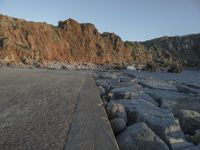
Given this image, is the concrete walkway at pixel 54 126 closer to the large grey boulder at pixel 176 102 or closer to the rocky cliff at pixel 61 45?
the large grey boulder at pixel 176 102

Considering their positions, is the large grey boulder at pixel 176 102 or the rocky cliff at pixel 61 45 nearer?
the large grey boulder at pixel 176 102

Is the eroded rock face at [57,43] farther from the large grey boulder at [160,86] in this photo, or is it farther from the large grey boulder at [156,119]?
the large grey boulder at [156,119]

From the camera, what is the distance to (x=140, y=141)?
9.61 feet

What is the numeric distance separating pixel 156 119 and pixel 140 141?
1008mm

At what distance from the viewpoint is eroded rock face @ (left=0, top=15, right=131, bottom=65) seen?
68.1 m

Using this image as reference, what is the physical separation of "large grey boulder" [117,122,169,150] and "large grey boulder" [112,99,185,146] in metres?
0.35

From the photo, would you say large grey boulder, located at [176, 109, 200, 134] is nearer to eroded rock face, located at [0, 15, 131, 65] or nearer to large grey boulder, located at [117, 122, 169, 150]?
large grey boulder, located at [117, 122, 169, 150]

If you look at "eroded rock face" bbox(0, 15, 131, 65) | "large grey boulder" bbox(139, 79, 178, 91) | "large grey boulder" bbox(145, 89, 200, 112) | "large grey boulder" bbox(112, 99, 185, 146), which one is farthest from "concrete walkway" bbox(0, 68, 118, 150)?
"eroded rock face" bbox(0, 15, 131, 65)

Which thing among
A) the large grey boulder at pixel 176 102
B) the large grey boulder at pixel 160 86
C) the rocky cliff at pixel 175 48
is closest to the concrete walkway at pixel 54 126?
the large grey boulder at pixel 176 102

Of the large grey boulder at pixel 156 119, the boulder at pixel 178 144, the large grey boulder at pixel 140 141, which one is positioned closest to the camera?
the large grey boulder at pixel 140 141

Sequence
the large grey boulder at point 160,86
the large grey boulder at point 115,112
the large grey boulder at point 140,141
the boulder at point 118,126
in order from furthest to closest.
A: the large grey boulder at point 160,86 → the large grey boulder at point 115,112 → the boulder at point 118,126 → the large grey boulder at point 140,141

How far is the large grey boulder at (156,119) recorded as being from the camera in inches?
136

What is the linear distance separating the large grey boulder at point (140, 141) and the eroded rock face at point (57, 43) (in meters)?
58.1

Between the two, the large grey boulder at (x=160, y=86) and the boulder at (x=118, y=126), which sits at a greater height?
the boulder at (x=118, y=126)
